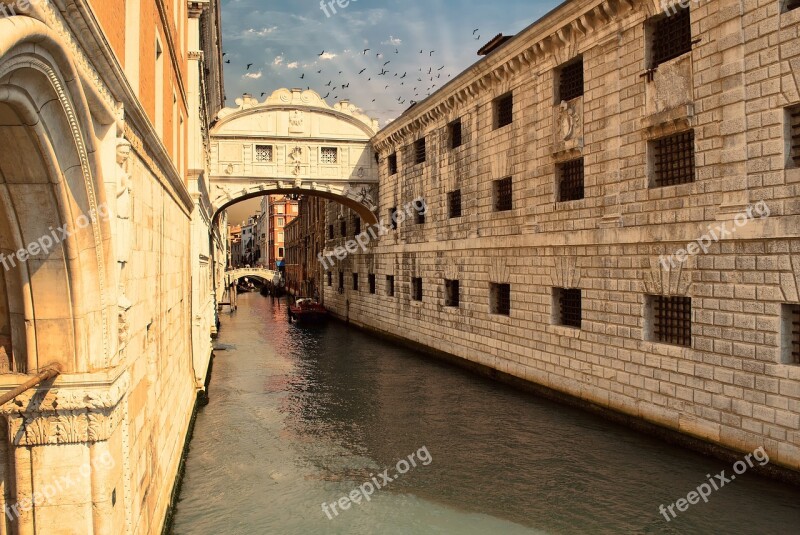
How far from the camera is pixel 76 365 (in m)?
4.11

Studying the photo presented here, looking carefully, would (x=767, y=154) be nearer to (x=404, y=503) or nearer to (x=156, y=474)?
(x=404, y=503)

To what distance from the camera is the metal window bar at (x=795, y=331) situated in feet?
26.9

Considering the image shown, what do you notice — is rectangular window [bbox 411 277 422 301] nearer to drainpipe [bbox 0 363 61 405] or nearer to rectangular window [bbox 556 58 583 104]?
rectangular window [bbox 556 58 583 104]

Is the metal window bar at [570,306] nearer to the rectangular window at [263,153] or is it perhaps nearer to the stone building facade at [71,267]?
the stone building facade at [71,267]

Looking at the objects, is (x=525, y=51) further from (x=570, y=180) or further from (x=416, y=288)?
(x=416, y=288)

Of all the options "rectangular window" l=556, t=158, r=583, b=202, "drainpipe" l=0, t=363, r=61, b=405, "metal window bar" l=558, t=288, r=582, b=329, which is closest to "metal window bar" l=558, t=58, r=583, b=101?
"rectangular window" l=556, t=158, r=583, b=202

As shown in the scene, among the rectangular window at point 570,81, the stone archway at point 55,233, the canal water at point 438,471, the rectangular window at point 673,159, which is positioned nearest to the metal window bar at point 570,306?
the canal water at point 438,471

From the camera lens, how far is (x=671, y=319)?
1040cm

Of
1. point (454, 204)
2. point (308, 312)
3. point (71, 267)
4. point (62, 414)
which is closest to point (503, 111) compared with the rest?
point (454, 204)

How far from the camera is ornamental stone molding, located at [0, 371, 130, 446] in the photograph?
406cm

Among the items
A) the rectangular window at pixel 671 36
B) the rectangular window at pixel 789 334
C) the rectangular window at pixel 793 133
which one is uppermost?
the rectangular window at pixel 671 36

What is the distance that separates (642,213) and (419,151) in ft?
38.9

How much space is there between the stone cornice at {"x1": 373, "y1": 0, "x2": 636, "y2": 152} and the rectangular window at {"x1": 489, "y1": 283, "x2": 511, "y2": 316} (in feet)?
17.7

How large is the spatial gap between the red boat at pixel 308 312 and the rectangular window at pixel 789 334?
83.5 ft
